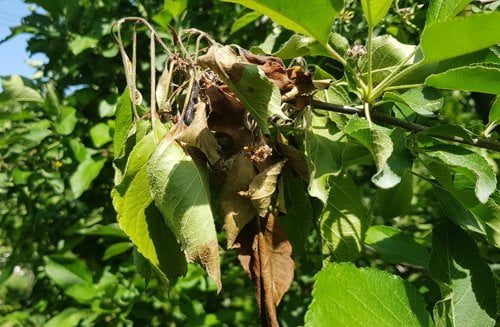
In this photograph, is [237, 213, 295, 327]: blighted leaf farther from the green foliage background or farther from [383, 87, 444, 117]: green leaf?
the green foliage background

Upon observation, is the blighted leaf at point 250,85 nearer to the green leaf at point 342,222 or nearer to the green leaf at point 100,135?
the green leaf at point 342,222

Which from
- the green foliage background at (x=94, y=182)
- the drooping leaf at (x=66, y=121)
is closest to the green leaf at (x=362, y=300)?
the green foliage background at (x=94, y=182)

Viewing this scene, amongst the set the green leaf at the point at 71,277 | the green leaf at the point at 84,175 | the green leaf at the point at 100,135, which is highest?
the green leaf at the point at 100,135

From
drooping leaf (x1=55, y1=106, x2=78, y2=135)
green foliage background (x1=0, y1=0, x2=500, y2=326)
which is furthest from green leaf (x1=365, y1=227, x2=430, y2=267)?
drooping leaf (x1=55, y1=106, x2=78, y2=135)

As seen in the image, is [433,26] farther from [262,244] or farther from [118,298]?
[118,298]

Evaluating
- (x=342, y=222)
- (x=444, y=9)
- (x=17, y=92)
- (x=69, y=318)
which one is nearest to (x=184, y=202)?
(x=342, y=222)

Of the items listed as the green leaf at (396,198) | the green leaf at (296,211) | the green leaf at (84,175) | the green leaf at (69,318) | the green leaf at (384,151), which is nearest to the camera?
the green leaf at (384,151)
